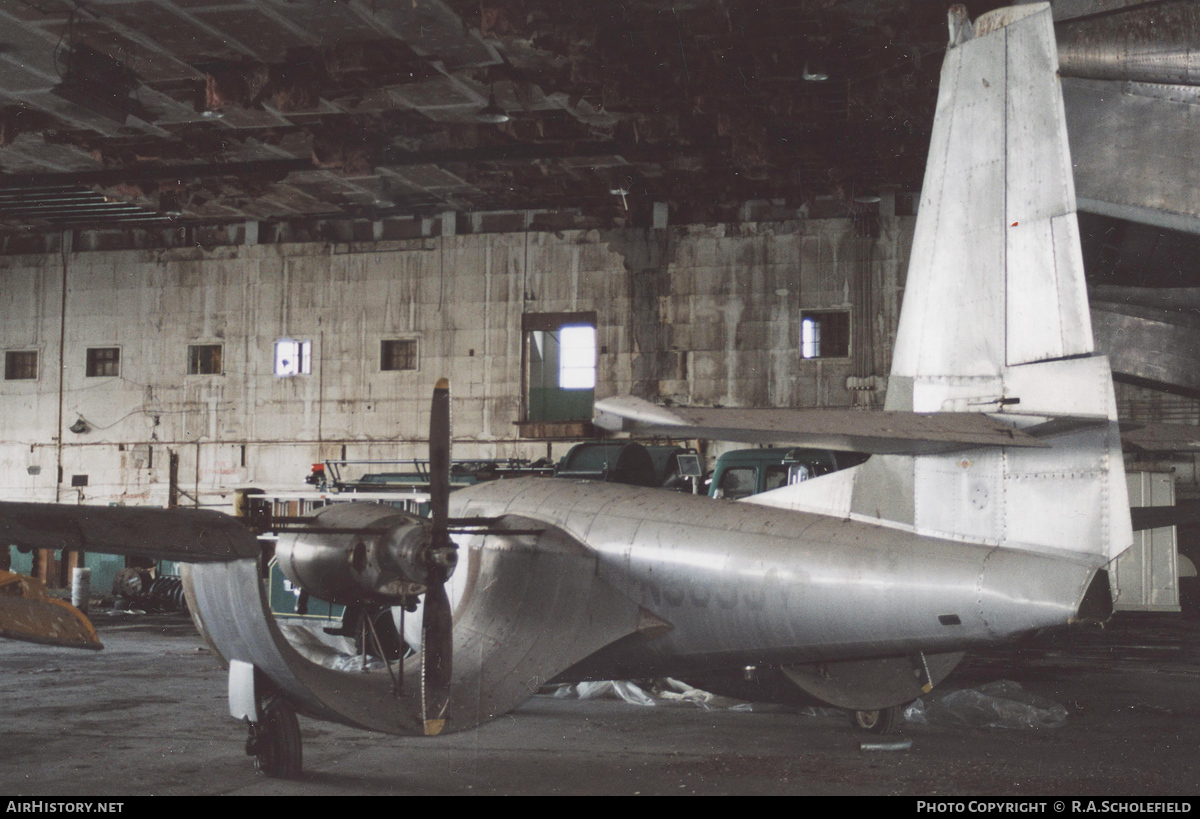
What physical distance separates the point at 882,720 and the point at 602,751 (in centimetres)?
279

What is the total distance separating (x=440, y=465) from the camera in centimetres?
812

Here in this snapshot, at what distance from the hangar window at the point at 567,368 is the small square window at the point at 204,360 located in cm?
999

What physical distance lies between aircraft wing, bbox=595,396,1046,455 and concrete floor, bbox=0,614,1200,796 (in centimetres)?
283

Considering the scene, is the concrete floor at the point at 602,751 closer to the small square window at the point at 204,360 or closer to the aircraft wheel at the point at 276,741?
the aircraft wheel at the point at 276,741

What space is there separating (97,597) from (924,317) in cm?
2633

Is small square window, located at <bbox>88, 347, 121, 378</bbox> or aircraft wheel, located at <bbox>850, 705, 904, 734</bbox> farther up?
small square window, located at <bbox>88, 347, 121, 378</bbox>

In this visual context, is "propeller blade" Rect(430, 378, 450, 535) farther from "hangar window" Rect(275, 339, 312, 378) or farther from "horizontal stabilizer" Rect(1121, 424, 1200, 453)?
"hangar window" Rect(275, 339, 312, 378)

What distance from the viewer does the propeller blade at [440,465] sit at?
8078 millimetres

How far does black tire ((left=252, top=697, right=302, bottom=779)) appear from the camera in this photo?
8.40m

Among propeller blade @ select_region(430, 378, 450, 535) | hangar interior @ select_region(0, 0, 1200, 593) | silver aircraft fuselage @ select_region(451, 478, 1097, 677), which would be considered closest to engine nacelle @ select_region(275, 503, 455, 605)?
propeller blade @ select_region(430, 378, 450, 535)

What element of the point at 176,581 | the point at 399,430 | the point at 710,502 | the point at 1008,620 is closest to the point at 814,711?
the point at 710,502

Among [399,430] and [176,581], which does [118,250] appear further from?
[176,581]

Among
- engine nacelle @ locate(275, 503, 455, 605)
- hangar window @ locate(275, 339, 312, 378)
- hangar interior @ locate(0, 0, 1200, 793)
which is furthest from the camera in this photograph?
hangar window @ locate(275, 339, 312, 378)

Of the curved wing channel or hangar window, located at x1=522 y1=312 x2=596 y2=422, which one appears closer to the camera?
the curved wing channel
